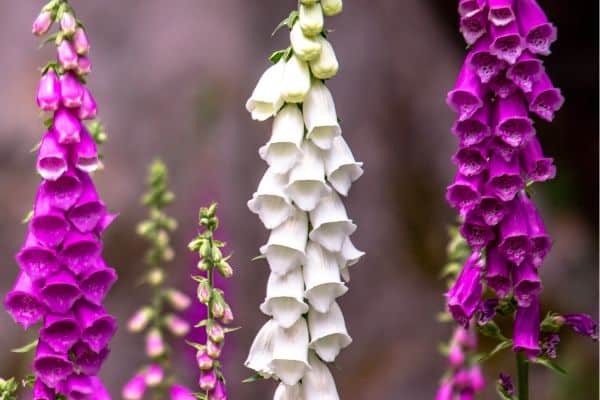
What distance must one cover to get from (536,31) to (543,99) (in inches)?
6.0

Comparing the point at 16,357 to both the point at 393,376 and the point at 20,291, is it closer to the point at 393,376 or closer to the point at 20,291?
the point at 393,376

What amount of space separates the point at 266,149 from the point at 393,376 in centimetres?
366

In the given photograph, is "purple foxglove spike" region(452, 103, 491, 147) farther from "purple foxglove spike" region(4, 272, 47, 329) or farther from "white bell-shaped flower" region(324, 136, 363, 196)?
"purple foxglove spike" region(4, 272, 47, 329)

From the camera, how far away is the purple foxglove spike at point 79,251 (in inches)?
109

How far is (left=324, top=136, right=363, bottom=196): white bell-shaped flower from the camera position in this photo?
8.82 ft

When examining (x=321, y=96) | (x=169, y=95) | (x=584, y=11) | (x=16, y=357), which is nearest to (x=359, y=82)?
(x=169, y=95)

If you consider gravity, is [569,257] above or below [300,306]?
above

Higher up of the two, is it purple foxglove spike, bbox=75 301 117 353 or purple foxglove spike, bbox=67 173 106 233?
purple foxglove spike, bbox=67 173 106 233

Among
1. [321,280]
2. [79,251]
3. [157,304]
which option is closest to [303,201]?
[321,280]

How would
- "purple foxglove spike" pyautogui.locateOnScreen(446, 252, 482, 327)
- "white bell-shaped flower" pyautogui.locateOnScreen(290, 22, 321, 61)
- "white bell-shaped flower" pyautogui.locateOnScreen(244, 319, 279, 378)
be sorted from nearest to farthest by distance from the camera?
"white bell-shaped flower" pyautogui.locateOnScreen(290, 22, 321, 61)
"white bell-shaped flower" pyautogui.locateOnScreen(244, 319, 279, 378)
"purple foxglove spike" pyautogui.locateOnScreen(446, 252, 482, 327)

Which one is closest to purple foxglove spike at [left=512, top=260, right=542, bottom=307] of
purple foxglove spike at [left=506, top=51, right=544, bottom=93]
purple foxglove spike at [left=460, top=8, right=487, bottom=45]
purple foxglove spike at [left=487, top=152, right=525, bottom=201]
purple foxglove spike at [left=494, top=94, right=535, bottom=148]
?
purple foxglove spike at [left=487, top=152, right=525, bottom=201]

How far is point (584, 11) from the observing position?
7.05 metres

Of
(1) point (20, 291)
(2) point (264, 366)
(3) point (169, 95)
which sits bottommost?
(2) point (264, 366)

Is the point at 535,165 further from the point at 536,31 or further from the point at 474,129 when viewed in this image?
the point at 536,31
